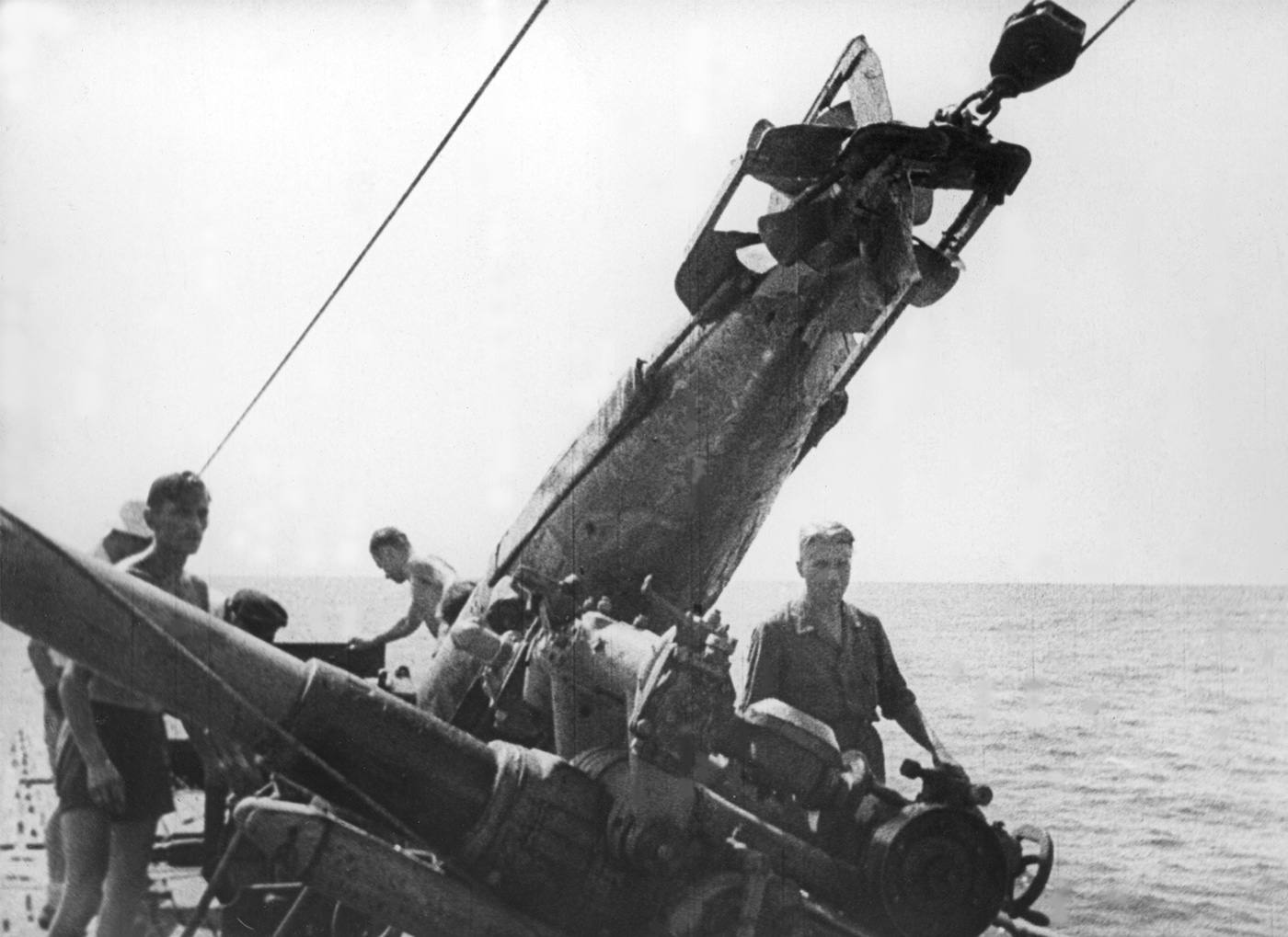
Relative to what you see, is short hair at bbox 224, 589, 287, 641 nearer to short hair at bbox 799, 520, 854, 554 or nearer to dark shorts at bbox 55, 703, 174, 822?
dark shorts at bbox 55, 703, 174, 822

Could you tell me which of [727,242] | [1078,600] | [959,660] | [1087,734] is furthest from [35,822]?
[1078,600]

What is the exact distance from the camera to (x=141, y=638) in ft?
11.0

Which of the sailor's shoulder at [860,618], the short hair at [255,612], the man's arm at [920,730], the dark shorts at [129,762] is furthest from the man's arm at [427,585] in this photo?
the man's arm at [920,730]

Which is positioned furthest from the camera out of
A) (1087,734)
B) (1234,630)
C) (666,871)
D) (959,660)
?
(1234,630)

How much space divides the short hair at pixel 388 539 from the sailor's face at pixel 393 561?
0.06ft

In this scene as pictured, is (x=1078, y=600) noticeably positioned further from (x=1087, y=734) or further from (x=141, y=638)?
(x=141, y=638)

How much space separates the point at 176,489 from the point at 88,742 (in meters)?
0.84

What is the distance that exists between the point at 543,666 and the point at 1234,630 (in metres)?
45.7

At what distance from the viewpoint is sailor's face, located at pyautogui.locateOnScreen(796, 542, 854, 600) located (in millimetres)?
4777

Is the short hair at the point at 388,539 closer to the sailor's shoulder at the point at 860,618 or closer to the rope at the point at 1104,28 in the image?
the sailor's shoulder at the point at 860,618

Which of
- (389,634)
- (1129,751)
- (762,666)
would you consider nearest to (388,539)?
(389,634)

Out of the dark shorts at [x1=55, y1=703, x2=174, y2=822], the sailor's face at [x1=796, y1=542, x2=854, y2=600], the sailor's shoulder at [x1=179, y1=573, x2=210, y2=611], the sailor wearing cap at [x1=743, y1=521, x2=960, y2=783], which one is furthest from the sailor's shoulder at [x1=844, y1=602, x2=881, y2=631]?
the dark shorts at [x1=55, y1=703, x2=174, y2=822]

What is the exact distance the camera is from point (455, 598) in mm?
5906

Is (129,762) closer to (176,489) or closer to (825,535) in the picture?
(176,489)
